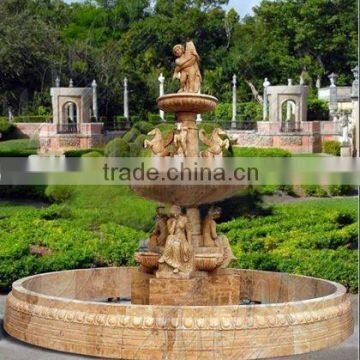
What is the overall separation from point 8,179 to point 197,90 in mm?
18190

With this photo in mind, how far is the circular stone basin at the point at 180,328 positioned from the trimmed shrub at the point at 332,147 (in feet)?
98.5

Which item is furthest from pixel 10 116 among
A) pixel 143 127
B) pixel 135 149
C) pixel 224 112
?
pixel 135 149

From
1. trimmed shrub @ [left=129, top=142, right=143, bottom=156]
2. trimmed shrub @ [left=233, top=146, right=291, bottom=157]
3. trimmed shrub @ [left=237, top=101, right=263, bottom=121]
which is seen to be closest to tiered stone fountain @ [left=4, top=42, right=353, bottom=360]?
trimmed shrub @ [left=129, top=142, right=143, bottom=156]

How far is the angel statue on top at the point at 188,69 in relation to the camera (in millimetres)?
11367

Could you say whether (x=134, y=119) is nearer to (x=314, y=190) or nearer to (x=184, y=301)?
(x=314, y=190)

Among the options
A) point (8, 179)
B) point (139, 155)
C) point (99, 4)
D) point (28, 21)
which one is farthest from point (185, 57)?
point (99, 4)

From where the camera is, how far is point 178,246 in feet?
34.4

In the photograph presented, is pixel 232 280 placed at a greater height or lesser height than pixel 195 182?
lesser

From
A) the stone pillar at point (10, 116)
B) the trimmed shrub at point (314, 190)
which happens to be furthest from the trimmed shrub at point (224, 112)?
the trimmed shrub at point (314, 190)

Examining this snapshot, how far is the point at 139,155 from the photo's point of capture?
21656mm

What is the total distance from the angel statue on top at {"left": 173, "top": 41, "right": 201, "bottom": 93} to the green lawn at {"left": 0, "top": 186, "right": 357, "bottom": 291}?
4490 millimetres

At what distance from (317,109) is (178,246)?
131ft

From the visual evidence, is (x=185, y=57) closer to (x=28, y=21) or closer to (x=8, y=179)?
(x=8, y=179)

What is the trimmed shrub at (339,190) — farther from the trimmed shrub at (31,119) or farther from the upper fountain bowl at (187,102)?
the trimmed shrub at (31,119)
